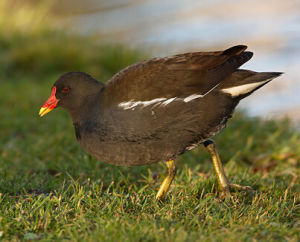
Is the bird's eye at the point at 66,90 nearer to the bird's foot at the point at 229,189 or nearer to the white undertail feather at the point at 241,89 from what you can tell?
the white undertail feather at the point at 241,89

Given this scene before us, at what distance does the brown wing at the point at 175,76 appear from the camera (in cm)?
354

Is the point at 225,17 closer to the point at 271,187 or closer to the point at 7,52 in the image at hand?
the point at 7,52

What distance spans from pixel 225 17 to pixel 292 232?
11400mm

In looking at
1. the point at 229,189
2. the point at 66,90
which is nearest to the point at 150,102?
the point at 66,90

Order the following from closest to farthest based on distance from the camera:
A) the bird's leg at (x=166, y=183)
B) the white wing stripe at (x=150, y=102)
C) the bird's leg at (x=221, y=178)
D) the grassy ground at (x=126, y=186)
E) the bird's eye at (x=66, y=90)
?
the grassy ground at (x=126, y=186), the white wing stripe at (x=150, y=102), the bird's leg at (x=166, y=183), the bird's leg at (x=221, y=178), the bird's eye at (x=66, y=90)

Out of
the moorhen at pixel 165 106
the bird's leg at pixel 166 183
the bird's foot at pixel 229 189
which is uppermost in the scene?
the moorhen at pixel 165 106

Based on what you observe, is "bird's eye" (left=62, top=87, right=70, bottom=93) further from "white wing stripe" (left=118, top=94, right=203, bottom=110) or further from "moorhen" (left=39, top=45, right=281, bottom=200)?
"white wing stripe" (left=118, top=94, right=203, bottom=110)

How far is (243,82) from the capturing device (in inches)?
141

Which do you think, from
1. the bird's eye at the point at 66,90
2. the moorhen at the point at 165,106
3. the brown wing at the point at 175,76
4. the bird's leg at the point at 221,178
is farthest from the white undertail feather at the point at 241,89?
the bird's eye at the point at 66,90

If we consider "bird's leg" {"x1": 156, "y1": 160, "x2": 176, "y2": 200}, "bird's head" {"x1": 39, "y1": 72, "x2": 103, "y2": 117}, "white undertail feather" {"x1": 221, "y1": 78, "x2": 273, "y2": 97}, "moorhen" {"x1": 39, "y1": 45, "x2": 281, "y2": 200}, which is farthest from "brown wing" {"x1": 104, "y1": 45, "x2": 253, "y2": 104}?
"bird's leg" {"x1": 156, "y1": 160, "x2": 176, "y2": 200}

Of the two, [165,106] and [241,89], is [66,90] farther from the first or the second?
[241,89]

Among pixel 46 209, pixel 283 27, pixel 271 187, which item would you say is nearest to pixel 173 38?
pixel 283 27

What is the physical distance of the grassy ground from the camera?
3023 mm

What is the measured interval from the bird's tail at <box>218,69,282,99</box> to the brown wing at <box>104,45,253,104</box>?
0.05 meters
